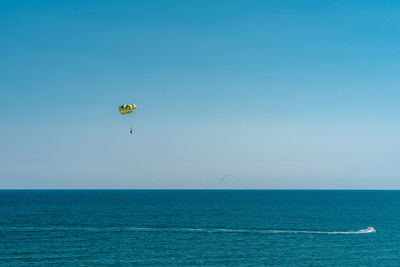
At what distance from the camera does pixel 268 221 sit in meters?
107

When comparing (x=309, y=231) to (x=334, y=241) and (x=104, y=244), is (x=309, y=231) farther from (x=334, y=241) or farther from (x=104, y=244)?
(x=104, y=244)

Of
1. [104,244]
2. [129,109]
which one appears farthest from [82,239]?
[129,109]

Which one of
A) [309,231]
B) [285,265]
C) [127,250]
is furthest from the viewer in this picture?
[309,231]

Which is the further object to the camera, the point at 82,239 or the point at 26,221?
the point at 26,221

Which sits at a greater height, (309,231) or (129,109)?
(129,109)

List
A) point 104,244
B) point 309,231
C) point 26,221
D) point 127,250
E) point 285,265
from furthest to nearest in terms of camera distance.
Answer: point 26,221 < point 309,231 < point 104,244 < point 127,250 < point 285,265

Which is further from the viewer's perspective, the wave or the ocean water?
the wave

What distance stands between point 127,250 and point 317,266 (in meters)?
32.1

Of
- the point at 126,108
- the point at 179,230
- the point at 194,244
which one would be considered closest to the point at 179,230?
the point at 179,230

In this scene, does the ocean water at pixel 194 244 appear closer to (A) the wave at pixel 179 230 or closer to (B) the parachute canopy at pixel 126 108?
(A) the wave at pixel 179 230

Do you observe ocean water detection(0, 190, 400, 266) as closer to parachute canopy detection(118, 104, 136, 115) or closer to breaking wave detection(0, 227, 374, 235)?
breaking wave detection(0, 227, 374, 235)

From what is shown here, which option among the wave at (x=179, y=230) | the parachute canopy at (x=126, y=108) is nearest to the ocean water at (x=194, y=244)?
the wave at (x=179, y=230)

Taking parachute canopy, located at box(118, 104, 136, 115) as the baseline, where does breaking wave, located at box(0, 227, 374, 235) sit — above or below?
below

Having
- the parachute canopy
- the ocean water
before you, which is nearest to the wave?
the ocean water
